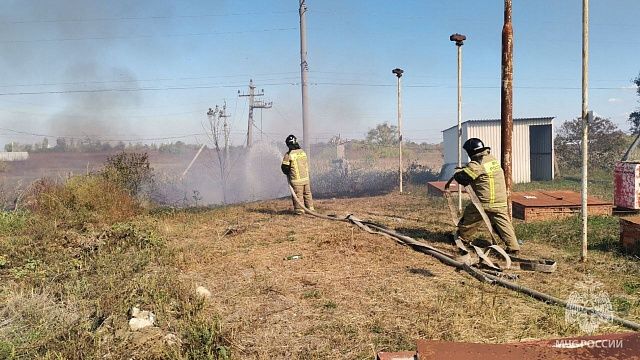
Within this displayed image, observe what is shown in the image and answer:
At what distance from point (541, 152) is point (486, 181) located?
54.2ft

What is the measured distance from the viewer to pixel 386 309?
160 inches

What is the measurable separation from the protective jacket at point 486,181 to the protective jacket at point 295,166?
4563mm

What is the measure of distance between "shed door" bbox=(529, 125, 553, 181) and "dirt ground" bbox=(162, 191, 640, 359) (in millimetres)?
14022

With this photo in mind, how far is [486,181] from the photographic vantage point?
20.0ft

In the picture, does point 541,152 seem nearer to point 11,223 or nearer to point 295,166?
point 295,166

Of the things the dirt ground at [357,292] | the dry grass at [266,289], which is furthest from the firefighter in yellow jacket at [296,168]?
the dirt ground at [357,292]

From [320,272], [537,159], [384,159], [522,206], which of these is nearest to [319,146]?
[384,159]

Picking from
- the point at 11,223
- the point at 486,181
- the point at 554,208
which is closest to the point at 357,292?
the point at 486,181

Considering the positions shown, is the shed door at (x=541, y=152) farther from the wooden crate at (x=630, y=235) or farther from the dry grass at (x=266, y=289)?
the wooden crate at (x=630, y=235)

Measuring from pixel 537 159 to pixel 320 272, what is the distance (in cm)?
1865

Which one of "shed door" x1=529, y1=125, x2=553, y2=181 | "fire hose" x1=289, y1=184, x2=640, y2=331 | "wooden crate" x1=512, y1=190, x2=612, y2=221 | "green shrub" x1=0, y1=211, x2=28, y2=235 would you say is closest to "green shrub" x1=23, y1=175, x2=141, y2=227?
"green shrub" x1=0, y1=211, x2=28, y2=235

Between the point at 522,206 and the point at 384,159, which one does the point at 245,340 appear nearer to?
the point at 522,206

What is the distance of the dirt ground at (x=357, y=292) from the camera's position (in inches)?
137

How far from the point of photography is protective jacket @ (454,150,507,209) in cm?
608
